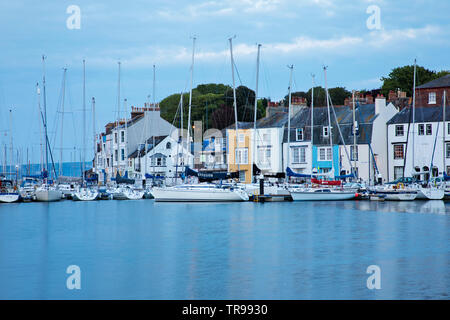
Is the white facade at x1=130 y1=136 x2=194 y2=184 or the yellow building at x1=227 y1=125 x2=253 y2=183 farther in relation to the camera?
the white facade at x1=130 y1=136 x2=194 y2=184

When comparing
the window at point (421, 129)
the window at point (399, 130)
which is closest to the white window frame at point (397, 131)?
the window at point (399, 130)

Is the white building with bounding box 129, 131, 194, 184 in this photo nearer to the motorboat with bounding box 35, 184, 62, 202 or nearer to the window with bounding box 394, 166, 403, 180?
the motorboat with bounding box 35, 184, 62, 202

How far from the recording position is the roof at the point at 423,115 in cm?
8225

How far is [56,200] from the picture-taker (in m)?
84.4

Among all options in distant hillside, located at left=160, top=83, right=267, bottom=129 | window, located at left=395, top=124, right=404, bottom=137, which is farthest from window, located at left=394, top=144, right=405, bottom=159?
distant hillside, located at left=160, top=83, right=267, bottom=129

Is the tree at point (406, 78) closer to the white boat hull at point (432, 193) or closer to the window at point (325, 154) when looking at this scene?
the window at point (325, 154)

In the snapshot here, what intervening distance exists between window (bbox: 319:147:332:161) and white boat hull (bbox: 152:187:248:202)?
18.1m

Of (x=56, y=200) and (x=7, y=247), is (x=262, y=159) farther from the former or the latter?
(x=7, y=247)

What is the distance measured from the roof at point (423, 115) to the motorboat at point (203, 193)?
22.7 m

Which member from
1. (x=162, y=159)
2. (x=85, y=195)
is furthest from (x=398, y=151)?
(x=85, y=195)

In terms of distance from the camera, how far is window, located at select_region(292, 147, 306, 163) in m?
91.4

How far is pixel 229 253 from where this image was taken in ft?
120
